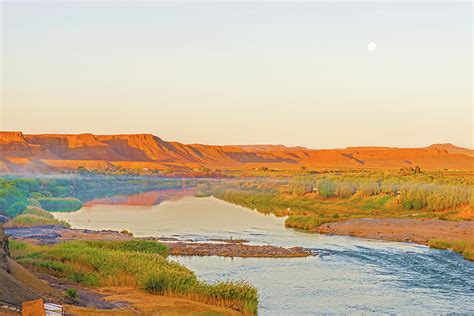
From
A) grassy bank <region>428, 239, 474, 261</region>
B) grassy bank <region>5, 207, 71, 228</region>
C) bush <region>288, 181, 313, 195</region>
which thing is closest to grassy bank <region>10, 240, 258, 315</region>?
grassy bank <region>5, 207, 71, 228</region>

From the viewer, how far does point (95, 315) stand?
49.9 ft

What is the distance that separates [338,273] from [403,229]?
48.9 ft

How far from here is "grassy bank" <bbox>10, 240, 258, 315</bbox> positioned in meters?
19.5

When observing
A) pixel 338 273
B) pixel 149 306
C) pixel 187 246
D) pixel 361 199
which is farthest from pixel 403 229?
pixel 149 306

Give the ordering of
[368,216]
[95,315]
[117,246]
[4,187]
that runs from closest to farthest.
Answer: [95,315]
[117,246]
[368,216]
[4,187]

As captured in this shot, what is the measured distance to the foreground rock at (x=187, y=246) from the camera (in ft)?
101

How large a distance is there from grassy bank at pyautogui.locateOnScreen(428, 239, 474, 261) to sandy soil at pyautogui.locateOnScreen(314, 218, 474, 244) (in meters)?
1.28

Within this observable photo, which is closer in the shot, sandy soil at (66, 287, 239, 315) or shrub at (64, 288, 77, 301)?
sandy soil at (66, 287, 239, 315)

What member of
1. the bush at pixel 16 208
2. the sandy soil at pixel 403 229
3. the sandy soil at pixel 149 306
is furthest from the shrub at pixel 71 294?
the bush at pixel 16 208

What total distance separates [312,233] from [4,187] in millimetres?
24727

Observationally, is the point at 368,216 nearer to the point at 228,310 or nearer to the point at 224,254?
the point at 224,254

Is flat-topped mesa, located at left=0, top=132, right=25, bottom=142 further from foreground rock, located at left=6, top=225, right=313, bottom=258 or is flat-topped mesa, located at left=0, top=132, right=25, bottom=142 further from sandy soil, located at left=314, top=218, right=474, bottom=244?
sandy soil, located at left=314, top=218, right=474, bottom=244

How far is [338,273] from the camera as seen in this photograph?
87.3ft

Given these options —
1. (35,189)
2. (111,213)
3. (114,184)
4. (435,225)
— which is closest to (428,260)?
(435,225)
